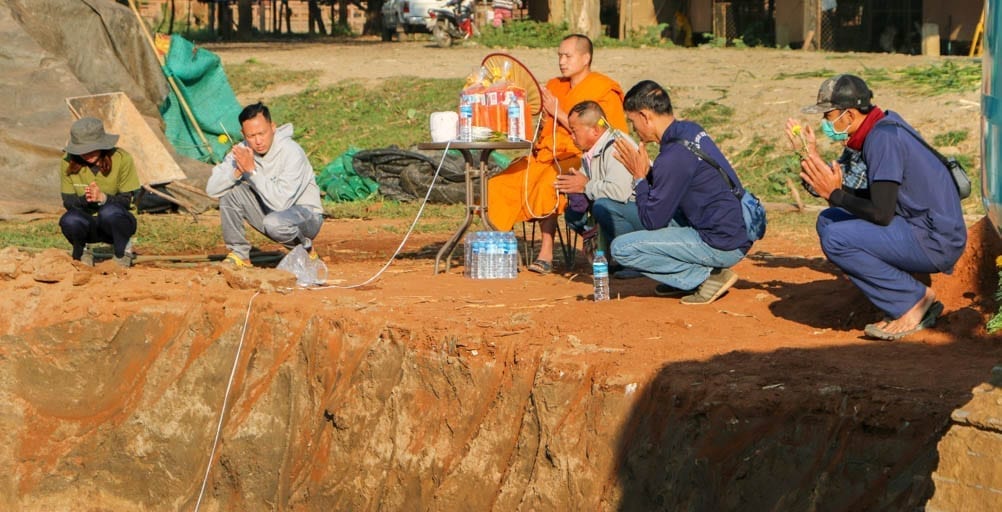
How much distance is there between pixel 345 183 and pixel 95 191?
550 centimetres

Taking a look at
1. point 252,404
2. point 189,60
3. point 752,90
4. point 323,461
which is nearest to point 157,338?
point 252,404

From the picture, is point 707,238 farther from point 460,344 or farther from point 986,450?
point 986,450

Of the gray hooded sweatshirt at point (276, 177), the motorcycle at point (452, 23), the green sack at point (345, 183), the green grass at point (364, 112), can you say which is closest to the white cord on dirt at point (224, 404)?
the gray hooded sweatshirt at point (276, 177)

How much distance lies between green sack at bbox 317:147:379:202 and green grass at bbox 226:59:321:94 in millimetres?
6601

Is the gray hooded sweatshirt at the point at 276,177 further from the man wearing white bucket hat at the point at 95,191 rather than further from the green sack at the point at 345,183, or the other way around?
the green sack at the point at 345,183

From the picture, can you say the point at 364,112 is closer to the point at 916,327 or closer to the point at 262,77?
the point at 262,77

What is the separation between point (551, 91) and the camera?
963 centimetres

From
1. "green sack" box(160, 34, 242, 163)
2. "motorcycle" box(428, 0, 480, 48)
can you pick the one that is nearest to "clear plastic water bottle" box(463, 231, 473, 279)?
"green sack" box(160, 34, 242, 163)

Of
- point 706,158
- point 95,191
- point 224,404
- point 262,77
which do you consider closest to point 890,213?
point 706,158

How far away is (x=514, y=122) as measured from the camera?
916 centimetres

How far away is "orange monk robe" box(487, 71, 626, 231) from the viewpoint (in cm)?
929

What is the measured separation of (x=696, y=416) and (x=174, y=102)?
11834mm

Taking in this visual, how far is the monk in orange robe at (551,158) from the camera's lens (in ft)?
30.4

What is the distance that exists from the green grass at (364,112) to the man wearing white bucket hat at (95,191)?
7.07 meters
